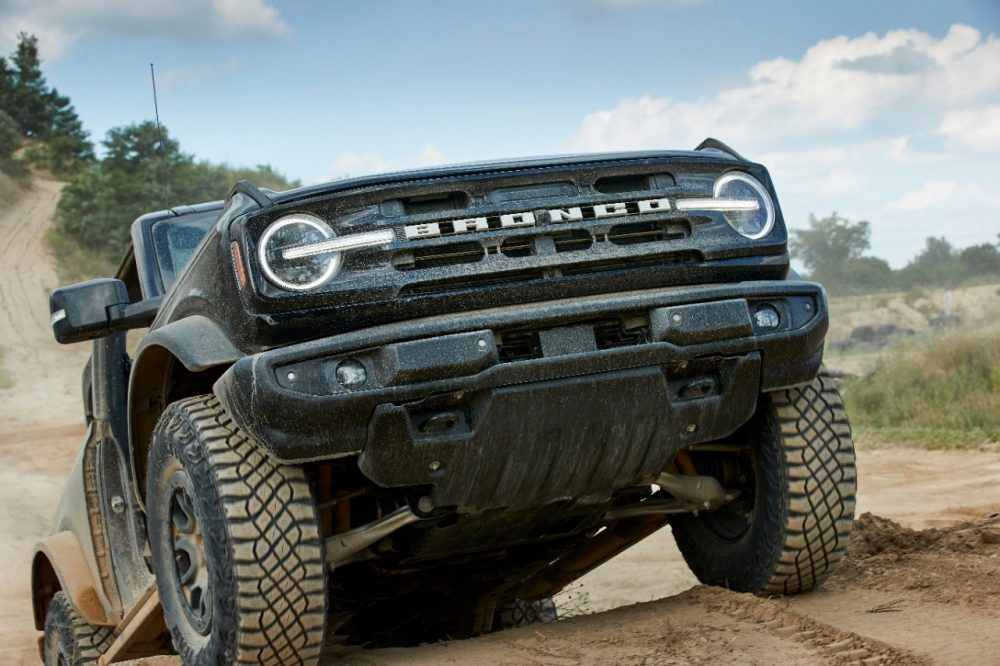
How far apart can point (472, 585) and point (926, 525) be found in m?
3.62

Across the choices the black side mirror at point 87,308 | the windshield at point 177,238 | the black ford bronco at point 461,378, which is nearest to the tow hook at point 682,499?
the black ford bronco at point 461,378

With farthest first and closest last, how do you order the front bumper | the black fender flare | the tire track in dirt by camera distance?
1. the tire track in dirt
2. the black fender flare
3. the front bumper

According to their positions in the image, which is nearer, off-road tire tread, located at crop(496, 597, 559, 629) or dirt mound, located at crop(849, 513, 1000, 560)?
dirt mound, located at crop(849, 513, 1000, 560)

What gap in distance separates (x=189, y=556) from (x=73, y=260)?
3044 centimetres

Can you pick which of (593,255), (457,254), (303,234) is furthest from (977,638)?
(303,234)

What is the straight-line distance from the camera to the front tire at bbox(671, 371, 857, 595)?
4.01m

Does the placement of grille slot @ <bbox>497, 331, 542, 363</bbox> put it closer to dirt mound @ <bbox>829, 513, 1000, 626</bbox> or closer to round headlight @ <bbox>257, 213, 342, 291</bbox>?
round headlight @ <bbox>257, 213, 342, 291</bbox>

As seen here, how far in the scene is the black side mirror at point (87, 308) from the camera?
4.25 meters

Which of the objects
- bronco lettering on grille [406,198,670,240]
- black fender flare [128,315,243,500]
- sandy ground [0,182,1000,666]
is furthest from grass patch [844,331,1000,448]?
black fender flare [128,315,243,500]

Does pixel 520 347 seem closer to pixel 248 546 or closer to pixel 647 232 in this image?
pixel 647 232

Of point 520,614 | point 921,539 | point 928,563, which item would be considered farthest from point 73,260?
point 928,563

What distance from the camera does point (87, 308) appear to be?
428 cm

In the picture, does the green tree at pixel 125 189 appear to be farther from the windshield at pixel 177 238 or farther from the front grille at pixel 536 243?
the front grille at pixel 536 243

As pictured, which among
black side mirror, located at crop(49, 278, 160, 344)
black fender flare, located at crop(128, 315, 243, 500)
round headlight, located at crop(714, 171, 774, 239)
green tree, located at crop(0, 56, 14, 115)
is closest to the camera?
black fender flare, located at crop(128, 315, 243, 500)
